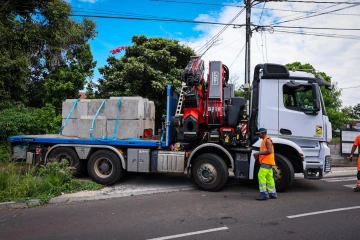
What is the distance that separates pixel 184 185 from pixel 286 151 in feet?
8.98

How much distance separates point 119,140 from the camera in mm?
7211

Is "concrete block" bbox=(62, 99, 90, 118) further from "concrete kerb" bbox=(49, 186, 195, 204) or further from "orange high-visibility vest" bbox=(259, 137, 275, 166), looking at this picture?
"orange high-visibility vest" bbox=(259, 137, 275, 166)

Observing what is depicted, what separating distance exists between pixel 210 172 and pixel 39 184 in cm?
384

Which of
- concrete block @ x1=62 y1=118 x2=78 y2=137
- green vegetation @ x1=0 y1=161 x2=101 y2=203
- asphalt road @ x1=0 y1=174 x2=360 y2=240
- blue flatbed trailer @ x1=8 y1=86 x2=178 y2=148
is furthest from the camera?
concrete block @ x1=62 y1=118 x2=78 y2=137

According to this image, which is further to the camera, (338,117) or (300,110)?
(338,117)

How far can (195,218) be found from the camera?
4828mm

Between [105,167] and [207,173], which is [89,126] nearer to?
[105,167]

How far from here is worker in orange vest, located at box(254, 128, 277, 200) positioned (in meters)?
5.98

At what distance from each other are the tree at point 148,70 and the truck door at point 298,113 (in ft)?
17.7

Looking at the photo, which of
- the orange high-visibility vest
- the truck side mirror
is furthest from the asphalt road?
the truck side mirror

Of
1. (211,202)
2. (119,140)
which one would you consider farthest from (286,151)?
(119,140)

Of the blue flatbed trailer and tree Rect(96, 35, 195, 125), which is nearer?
the blue flatbed trailer

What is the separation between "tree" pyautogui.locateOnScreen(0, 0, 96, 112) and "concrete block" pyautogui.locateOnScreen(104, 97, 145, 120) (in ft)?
18.8

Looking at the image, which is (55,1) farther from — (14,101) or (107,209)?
(107,209)
